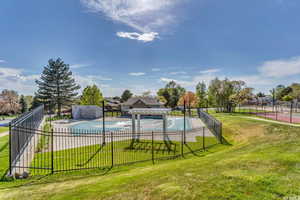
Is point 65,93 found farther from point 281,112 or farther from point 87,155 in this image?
point 281,112

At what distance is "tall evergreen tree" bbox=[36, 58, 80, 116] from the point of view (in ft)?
114

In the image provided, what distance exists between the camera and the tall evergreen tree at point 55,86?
34.8m

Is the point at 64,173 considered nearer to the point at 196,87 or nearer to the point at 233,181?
the point at 233,181

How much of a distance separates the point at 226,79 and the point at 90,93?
3174 cm

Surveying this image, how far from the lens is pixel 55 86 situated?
3541 centimetres

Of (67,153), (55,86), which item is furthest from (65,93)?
(67,153)

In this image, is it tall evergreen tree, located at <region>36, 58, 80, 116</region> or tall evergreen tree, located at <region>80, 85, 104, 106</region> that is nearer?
tall evergreen tree, located at <region>36, 58, 80, 116</region>

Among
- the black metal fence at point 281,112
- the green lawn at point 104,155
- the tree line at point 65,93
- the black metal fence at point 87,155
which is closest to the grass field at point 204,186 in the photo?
the black metal fence at point 87,155

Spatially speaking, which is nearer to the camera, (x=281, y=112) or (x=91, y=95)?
(x=281, y=112)

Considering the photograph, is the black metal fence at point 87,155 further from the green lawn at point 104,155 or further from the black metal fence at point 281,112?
the black metal fence at point 281,112

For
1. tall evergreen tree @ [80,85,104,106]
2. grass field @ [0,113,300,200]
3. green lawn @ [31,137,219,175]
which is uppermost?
tall evergreen tree @ [80,85,104,106]

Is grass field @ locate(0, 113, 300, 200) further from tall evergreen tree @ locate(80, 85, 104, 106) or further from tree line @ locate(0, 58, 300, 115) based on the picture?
tall evergreen tree @ locate(80, 85, 104, 106)

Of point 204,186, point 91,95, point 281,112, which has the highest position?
point 91,95

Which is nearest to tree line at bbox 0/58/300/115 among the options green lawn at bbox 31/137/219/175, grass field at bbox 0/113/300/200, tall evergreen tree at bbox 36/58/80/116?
tall evergreen tree at bbox 36/58/80/116
